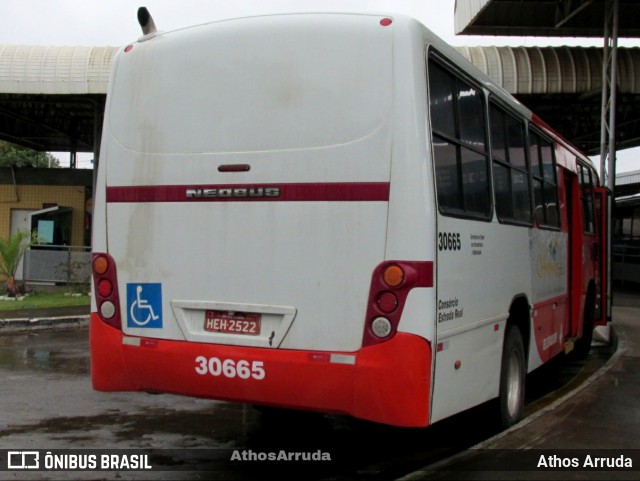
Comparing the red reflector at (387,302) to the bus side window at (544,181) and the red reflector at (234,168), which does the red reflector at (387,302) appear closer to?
the red reflector at (234,168)

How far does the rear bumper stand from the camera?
4.17 m

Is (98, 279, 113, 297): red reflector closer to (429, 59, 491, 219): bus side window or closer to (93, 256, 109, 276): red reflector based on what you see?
(93, 256, 109, 276): red reflector

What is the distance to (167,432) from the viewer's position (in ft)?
20.3

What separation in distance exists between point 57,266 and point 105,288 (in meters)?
15.7

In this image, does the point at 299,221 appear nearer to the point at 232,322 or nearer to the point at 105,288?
the point at 232,322

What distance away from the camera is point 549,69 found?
1844 centimetres

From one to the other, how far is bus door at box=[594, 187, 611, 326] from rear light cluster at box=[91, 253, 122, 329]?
8.20m

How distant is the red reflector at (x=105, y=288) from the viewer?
4.98 metres

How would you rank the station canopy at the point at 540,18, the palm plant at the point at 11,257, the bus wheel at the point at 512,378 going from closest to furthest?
the bus wheel at the point at 512,378, the palm plant at the point at 11,257, the station canopy at the point at 540,18

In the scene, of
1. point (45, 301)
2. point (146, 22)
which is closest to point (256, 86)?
point (146, 22)

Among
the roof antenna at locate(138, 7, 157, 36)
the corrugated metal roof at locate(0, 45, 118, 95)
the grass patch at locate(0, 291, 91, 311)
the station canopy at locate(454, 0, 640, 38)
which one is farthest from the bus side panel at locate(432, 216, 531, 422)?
the corrugated metal roof at locate(0, 45, 118, 95)

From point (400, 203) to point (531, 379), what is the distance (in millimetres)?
5893

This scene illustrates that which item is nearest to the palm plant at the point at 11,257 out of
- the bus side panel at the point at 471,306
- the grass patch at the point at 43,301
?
the grass patch at the point at 43,301

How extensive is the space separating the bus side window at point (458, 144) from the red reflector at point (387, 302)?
676 mm
